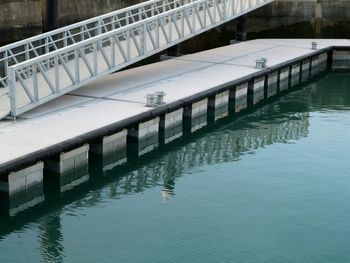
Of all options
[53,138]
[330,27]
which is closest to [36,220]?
[53,138]

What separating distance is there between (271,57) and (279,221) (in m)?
12.8

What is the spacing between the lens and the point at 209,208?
38.8 ft

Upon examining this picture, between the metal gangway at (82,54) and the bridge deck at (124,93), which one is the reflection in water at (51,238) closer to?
the bridge deck at (124,93)

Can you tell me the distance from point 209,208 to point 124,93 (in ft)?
19.6

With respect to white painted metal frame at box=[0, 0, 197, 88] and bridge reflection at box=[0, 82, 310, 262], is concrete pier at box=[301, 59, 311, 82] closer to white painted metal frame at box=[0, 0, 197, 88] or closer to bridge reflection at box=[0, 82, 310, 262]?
bridge reflection at box=[0, 82, 310, 262]

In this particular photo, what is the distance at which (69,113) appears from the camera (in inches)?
579

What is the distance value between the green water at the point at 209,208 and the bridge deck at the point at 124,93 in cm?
113

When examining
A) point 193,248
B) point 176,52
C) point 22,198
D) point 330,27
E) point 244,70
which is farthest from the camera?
point 330,27

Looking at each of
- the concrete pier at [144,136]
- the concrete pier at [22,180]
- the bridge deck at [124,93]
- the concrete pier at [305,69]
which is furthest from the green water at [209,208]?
the concrete pier at [305,69]

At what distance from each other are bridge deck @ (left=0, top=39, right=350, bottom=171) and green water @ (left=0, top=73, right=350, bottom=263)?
44.6 inches

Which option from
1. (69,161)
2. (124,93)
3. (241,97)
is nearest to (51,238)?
(69,161)

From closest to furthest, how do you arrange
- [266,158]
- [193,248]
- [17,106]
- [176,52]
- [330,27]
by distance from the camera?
[193,248] < [17,106] < [266,158] < [176,52] < [330,27]

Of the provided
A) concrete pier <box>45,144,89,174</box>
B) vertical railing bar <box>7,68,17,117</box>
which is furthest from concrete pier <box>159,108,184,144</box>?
vertical railing bar <box>7,68,17,117</box>

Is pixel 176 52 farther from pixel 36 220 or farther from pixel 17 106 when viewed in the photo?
pixel 36 220
